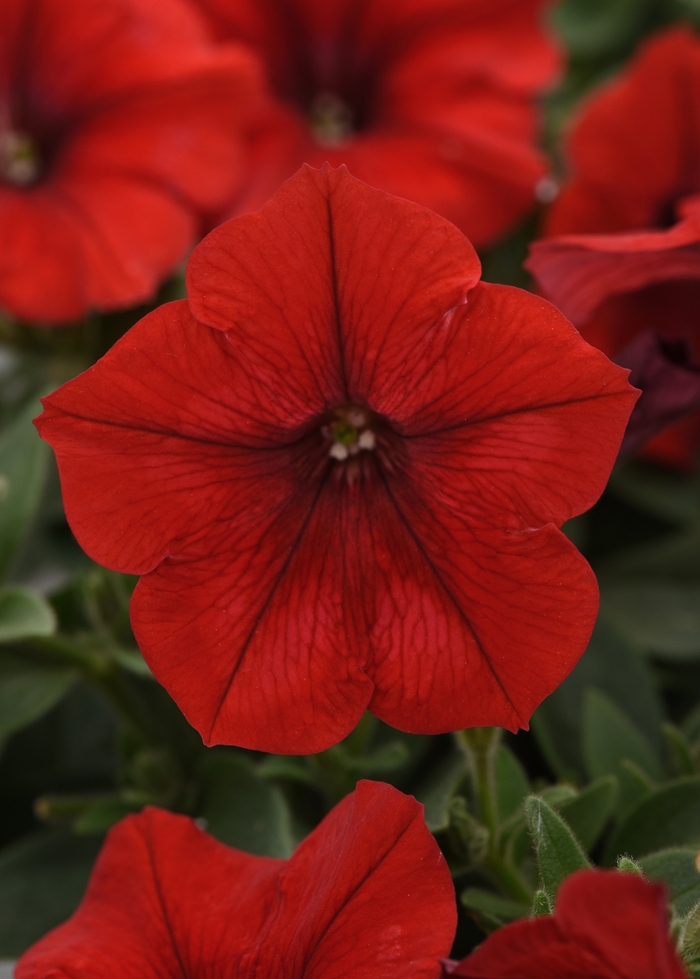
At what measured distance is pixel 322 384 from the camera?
1.71 feet

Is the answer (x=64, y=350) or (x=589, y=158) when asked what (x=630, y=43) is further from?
(x=64, y=350)

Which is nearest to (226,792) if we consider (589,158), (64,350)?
(64,350)

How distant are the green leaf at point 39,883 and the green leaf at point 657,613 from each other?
45 cm

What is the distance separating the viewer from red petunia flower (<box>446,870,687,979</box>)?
13.3 inches

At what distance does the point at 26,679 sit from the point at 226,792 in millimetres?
159

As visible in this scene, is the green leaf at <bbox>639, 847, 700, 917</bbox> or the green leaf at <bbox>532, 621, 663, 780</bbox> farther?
the green leaf at <bbox>532, 621, 663, 780</bbox>

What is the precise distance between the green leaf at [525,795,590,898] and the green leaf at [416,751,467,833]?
0.26ft

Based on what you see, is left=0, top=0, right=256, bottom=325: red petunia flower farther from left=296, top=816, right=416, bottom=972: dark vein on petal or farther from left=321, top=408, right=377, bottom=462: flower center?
left=296, top=816, right=416, bottom=972: dark vein on petal

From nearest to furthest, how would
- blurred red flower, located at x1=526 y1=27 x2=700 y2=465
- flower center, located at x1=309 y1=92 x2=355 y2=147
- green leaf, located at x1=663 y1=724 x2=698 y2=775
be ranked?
green leaf, located at x1=663 y1=724 x2=698 y2=775 → blurred red flower, located at x1=526 y1=27 x2=700 y2=465 → flower center, located at x1=309 y1=92 x2=355 y2=147

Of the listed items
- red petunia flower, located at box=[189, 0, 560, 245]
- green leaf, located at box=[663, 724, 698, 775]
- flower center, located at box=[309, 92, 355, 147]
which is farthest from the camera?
flower center, located at box=[309, 92, 355, 147]

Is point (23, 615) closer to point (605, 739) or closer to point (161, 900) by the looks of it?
point (161, 900)

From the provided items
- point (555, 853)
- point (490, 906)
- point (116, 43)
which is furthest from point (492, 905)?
point (116, 43)

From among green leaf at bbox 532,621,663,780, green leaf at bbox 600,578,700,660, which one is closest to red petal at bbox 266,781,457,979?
green leaf at bbox 532,621,663,780

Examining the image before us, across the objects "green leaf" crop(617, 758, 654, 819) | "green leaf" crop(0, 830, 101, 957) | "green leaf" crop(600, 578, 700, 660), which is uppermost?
"green leaf" crop(617, 758, 654, 819)
